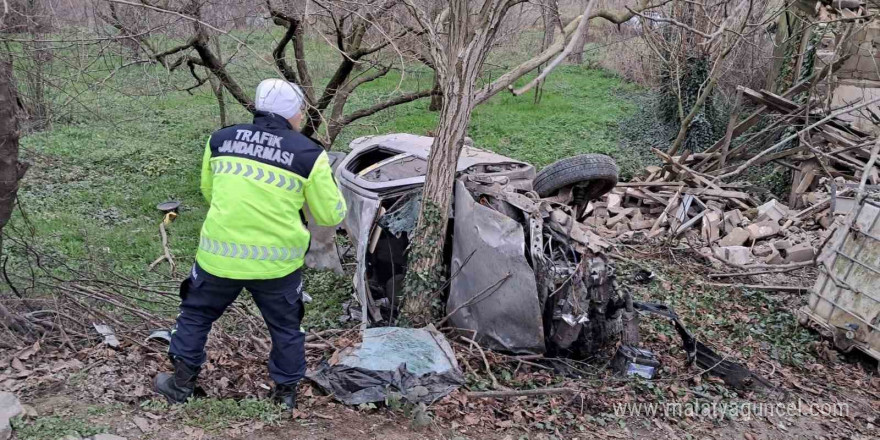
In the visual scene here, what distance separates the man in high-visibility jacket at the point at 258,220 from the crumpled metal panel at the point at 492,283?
4.98 feet

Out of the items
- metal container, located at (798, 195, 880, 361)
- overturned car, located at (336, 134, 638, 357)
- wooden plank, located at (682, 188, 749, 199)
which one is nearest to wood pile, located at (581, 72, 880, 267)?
wooden plank, located at (682, 188, 749, 199)

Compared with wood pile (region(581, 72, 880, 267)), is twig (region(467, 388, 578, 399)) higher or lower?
lower

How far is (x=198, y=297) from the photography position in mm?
3559

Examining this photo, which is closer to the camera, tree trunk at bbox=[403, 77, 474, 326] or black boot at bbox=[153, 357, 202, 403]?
black boot at bbox=[153, 357, 202, 403]

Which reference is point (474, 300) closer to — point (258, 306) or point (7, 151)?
point (258, 306)

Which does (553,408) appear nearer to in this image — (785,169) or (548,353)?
(548,353)

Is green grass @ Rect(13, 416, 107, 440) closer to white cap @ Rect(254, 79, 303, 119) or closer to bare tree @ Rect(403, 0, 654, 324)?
white cap @ Rect(254, 79, 303, 119)

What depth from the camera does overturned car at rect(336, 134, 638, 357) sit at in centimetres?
470

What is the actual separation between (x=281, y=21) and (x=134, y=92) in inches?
82.2

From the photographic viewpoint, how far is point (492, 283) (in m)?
4.82

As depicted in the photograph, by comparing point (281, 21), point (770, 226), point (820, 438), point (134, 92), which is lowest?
point (820, 438)

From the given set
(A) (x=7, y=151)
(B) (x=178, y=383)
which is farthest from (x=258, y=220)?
(A) (x=7, y=151)

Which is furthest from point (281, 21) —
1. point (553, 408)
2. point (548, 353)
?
point (553, 408)

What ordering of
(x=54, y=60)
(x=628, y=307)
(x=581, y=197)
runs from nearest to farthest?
(x=628, y=307) < (x=54, y=60) < (x=581, y=197)
